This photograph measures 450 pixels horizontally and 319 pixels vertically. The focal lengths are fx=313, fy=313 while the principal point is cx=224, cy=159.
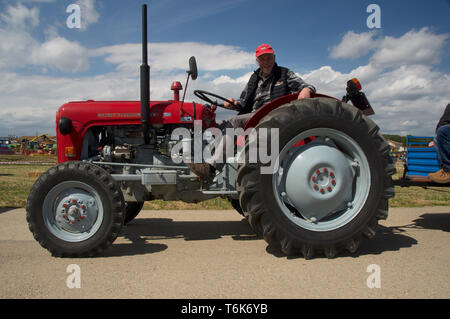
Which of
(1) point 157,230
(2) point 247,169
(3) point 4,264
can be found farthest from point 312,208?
(3) point 4,264

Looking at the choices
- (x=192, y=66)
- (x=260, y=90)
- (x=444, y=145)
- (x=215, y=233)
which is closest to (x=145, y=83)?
(x=192, y=66)

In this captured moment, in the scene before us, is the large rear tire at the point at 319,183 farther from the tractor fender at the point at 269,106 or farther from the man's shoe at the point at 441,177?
the man's shoe at the point at 441,177

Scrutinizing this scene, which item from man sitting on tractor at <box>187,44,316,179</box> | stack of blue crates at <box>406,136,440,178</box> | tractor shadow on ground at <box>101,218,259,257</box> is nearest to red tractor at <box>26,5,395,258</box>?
tractor shadow on ground at <box>101,218,259,257</box>

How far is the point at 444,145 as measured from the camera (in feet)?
12.5

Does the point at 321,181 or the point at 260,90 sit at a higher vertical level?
the point at 260,90

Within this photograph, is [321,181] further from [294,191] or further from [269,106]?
[269,106]

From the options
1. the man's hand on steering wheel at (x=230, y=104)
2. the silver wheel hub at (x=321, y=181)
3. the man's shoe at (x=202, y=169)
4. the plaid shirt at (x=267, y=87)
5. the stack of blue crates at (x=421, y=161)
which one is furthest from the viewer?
the stack of blue crates at (x=421, y=161)

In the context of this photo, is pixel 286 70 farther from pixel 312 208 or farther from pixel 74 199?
pixel 74 199

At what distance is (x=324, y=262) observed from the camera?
257 cm

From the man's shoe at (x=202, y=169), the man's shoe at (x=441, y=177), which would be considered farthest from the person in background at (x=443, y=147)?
the man's shoe at (x=202, y=169)

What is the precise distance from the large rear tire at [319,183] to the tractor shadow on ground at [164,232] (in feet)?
2.94

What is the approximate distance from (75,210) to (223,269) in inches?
55.7

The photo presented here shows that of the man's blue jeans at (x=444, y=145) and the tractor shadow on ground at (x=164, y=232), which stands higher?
the man's blue jeans at (x=444, y=145)

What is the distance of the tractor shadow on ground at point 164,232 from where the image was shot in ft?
10.0
